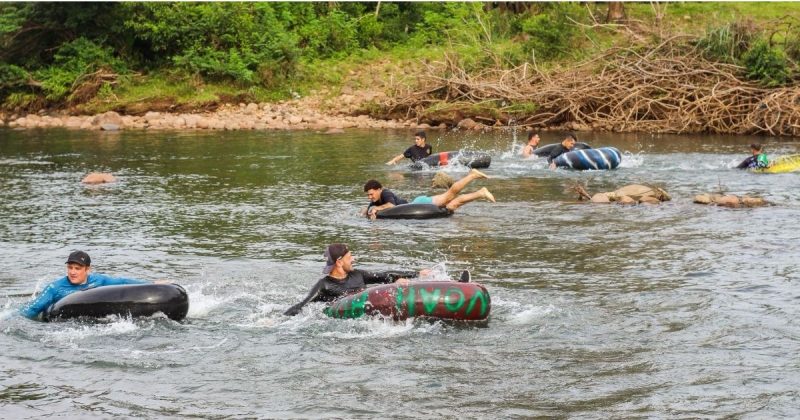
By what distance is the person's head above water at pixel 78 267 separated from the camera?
12633mm

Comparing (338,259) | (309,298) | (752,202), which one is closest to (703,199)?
(752,202)

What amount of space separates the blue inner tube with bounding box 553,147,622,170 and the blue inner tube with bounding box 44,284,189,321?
51.6 ft

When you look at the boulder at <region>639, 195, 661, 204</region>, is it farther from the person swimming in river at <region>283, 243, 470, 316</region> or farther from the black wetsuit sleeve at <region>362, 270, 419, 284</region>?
the person swimming in river at <region>283, 243, 470, 316</region>

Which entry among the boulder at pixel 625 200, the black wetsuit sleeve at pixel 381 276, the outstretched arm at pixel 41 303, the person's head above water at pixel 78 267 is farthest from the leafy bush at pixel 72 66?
the black wetsuit sleeve at pixel 381 276

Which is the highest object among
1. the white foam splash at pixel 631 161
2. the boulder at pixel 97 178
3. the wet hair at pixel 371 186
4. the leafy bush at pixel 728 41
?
the leafy bush at pixel 728 41

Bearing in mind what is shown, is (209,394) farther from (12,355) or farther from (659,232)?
(659,232)

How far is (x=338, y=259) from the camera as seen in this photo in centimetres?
1291

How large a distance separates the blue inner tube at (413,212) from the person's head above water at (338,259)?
6.69 m

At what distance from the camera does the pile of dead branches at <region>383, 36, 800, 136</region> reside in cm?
3397

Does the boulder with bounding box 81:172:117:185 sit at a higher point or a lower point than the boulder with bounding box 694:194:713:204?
higher

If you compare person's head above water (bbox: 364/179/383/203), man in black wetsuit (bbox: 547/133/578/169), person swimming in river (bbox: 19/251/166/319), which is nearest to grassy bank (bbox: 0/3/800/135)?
man in black wetsuit (bbox: 547/133/578/169)

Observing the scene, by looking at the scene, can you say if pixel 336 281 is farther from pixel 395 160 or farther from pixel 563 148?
pixel 563 148

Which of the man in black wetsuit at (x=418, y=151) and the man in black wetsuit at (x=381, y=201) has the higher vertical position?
the man in black wetsuit at (x=418, y=151)

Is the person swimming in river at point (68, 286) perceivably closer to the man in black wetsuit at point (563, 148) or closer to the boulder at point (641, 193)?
the boulder at point (641, 193)
